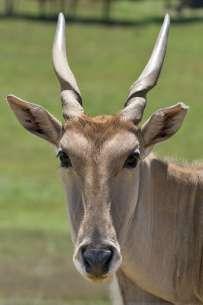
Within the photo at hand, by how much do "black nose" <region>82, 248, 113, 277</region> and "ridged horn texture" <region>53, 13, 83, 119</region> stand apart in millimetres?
1565

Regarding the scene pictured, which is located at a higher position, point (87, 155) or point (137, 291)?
point (87, 155)

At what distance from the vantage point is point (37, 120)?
10.6m

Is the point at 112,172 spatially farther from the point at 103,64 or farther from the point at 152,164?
the point at 103,64

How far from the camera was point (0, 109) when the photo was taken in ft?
199

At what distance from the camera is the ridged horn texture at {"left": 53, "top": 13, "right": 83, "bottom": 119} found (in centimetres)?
1081

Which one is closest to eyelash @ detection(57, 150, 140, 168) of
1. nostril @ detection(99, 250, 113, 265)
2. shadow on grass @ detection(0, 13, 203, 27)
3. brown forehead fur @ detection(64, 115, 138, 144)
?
brown forehead fur @ detection(64, 115, 138, 144)

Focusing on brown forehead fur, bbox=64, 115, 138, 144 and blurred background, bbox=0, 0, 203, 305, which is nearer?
brown forehead fur, bbox=64, 115, 138, 144

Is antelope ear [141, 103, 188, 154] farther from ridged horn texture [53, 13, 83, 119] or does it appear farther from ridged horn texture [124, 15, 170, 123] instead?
ridged horn texture [53, 13, 83, 119]

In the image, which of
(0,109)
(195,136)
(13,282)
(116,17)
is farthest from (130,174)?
(116,17)

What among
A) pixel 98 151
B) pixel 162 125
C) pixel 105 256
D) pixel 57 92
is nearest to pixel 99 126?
pixel 98 151

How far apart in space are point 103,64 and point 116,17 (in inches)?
1075

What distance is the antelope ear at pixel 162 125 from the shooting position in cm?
1049

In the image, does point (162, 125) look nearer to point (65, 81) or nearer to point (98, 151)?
point (98, 151)

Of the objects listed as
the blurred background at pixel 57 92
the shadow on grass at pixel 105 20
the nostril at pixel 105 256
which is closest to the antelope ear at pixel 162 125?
the nostril at pixel 105 256
